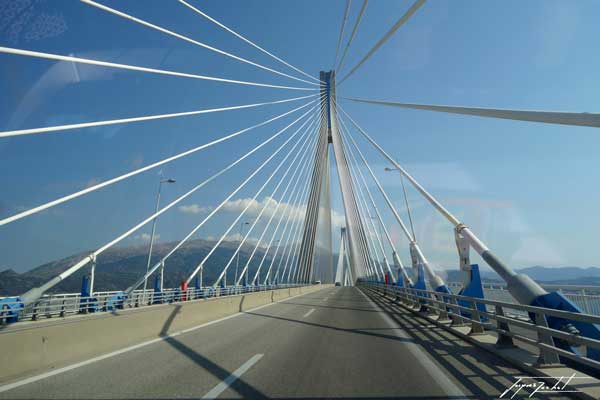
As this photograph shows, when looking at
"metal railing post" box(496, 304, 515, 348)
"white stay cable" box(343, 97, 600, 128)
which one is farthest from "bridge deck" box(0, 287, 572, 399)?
"white stay cable" box(343, 97, 600, 128)

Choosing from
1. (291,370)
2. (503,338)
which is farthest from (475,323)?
(291,370)

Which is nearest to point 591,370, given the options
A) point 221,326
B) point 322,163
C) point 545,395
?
point 545,395

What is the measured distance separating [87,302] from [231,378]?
1586cm

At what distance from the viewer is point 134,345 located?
23.8 ft

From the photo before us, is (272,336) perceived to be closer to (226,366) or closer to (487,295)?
(226,366)

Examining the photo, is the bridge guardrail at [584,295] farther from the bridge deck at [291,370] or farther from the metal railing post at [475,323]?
the bridge deck at [291,370]

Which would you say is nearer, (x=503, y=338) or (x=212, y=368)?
(x=212, y=368)

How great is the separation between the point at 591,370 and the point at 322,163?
39.2 m

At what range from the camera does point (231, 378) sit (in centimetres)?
491

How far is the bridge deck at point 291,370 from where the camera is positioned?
14.4ft
